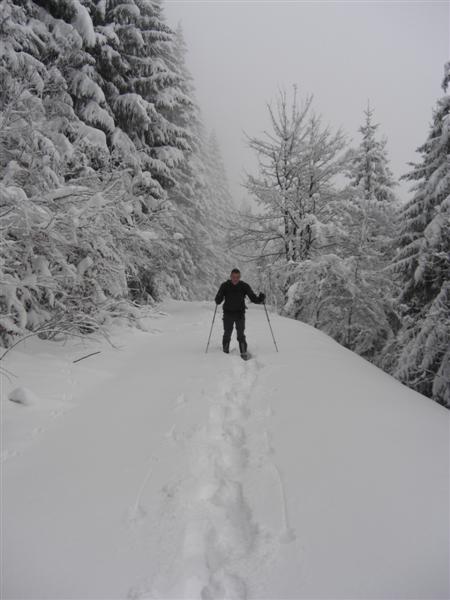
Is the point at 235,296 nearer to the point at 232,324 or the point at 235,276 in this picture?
the point at 235,276

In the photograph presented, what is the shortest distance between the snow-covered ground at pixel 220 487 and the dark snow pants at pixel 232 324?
1887mm

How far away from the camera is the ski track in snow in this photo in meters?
2.07

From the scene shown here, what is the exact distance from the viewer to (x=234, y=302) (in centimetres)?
745

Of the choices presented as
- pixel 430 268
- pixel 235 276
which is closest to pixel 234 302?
pixel 235 276

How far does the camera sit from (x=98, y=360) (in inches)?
238

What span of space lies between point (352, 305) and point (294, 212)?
442 cm

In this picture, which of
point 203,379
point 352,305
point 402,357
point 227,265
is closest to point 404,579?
point 203,379

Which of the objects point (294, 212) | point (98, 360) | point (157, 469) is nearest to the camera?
point (157, 469)

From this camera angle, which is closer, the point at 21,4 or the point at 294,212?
the point at 21,4

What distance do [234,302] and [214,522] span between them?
515 centimetres

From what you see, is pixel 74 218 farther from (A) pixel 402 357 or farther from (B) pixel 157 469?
(A) pixel 402 357

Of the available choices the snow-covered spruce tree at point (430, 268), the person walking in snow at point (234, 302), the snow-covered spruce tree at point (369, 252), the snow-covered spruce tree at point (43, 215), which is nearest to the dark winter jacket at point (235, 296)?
the person walking in snow at point (234, 302)

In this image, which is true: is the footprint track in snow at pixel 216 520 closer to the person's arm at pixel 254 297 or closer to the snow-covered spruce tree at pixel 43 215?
the snow-covered spruce tree at pixel 43 215

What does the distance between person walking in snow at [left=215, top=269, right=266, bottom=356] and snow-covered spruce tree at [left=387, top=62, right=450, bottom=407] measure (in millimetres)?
4747
